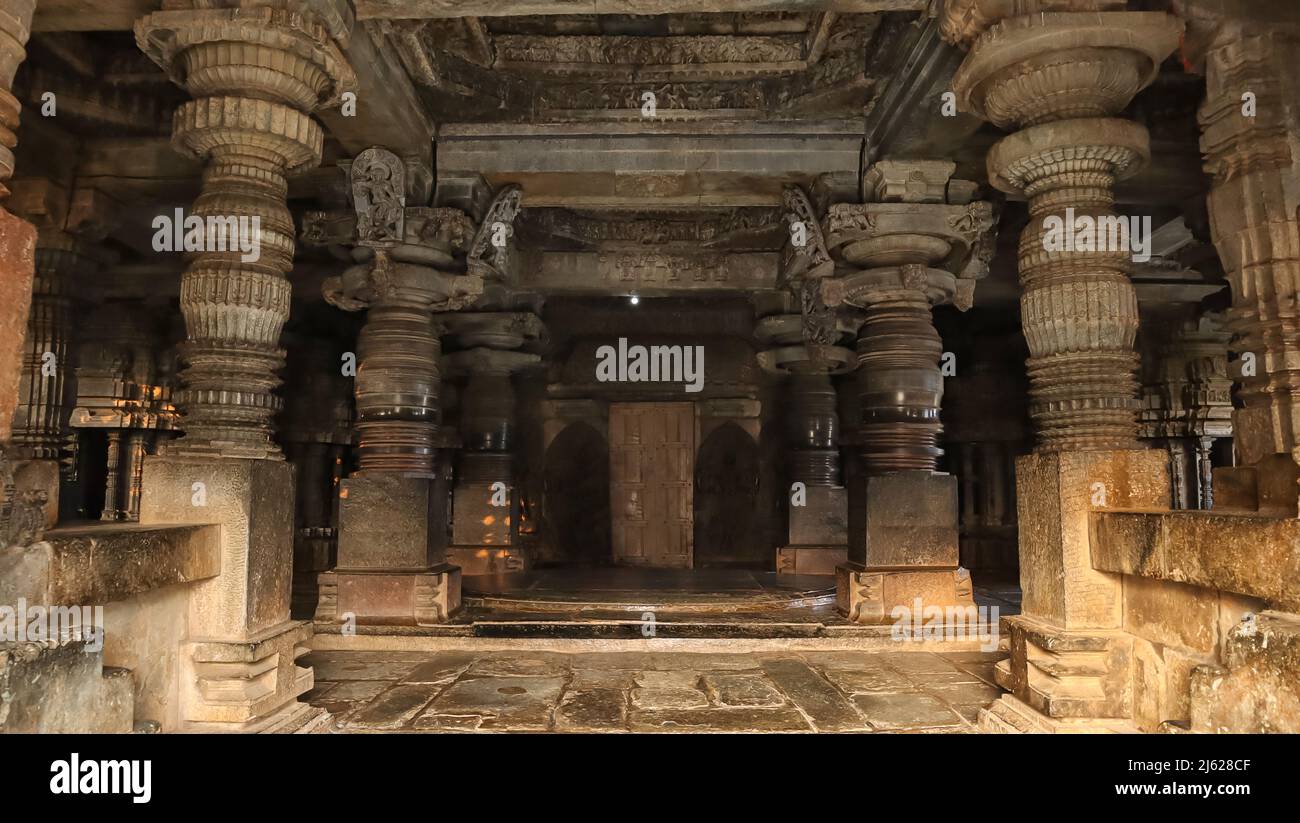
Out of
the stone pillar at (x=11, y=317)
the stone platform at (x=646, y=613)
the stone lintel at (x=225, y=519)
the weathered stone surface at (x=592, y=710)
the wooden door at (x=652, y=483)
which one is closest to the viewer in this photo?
the stone pillar at (x=11, y=317)

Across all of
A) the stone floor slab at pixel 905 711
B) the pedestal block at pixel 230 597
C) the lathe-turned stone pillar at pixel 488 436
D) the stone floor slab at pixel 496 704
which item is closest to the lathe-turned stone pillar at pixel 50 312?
the lathe-turned stone pillar at pixel 488 436

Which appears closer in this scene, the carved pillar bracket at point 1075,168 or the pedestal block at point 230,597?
the pedestal block at point 230,597

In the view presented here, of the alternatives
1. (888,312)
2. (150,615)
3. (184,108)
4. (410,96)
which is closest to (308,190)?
(410,96)

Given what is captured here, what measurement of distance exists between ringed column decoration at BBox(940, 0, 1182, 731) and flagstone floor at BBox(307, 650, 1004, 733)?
71 cm

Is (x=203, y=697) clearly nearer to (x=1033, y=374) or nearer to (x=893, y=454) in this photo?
(x=1033, y=374)

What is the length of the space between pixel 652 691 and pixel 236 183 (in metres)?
3.75

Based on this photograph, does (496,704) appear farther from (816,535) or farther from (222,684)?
(816,535)

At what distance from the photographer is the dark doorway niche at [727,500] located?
13.1 metres

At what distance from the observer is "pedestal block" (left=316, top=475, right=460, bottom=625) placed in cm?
693

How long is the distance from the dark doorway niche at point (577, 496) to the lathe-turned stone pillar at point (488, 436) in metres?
1.84

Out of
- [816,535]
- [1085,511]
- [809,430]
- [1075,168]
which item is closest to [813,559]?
[816,535]

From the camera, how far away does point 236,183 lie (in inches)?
174

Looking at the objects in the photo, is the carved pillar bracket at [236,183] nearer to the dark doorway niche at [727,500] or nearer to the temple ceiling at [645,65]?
the temple ceiling at [645,65]

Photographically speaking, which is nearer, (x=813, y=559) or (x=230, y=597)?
(x=230, y=597)
